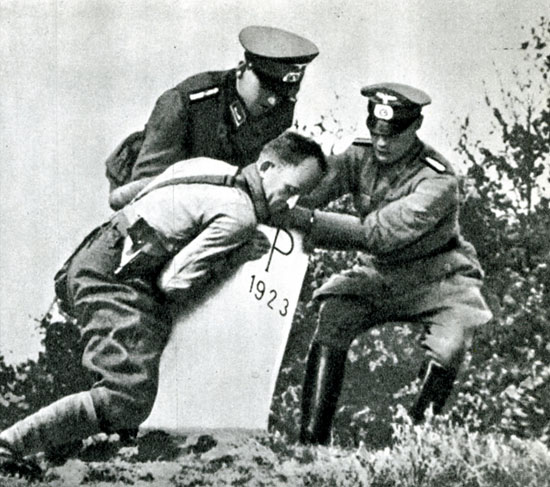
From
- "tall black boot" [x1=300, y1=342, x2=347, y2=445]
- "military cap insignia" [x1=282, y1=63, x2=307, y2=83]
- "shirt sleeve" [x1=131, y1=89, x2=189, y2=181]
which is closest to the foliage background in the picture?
"tall black boot" [x1=300, y1=342, x2=347, y2=445]

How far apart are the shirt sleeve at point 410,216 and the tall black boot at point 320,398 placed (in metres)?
0.73

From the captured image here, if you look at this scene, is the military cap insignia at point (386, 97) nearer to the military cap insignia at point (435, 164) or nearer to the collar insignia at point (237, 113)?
the military cap insignia at point (435, 164)

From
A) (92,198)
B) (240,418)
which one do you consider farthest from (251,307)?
(92,198)

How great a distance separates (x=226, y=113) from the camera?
7332 mm

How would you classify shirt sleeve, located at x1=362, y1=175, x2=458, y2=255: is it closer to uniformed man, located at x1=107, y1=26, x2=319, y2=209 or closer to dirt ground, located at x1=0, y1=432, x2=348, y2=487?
uniformed man, located at x1=107, y1=26, x2=319, y2=209

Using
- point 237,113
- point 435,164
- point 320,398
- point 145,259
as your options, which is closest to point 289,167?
point 237,113

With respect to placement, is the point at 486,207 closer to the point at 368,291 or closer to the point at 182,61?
the point at 368,291

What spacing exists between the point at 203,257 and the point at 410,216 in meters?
1.19

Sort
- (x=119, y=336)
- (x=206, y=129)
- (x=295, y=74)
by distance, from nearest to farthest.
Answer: (x=119, y=336), (x=206, y=129), (x=295, y=74)

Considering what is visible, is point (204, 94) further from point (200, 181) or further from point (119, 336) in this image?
point (119, 336)

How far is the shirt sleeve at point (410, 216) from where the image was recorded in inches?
283

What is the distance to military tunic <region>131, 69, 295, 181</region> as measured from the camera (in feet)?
23.9

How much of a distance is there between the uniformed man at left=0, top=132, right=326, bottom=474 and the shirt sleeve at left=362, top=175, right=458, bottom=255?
17.7 inches

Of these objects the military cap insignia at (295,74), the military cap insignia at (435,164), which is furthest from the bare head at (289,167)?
the military cap insignia at (435,164)
